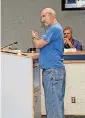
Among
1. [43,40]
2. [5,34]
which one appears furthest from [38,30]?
[43,40]

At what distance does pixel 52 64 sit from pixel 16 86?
0.65 meters

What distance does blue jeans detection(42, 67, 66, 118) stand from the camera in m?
3.42

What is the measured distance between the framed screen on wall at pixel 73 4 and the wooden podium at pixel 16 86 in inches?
113

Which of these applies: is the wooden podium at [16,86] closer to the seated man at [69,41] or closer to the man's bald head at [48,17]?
the man's bald head at [48,17]

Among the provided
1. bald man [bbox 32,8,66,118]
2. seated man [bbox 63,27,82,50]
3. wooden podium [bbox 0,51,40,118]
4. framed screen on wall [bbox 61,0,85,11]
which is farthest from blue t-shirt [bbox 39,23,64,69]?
framed screen on wall [bbox 61,0,85,11]

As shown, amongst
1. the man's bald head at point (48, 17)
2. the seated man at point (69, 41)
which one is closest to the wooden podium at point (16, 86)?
the man's bald head at point (48, 17)

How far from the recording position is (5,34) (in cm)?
632

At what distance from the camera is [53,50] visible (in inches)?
136

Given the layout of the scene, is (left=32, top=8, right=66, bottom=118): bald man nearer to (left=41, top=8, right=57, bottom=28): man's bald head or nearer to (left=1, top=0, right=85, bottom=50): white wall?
(left=41, top=8, right=57, bottom=28): man's bald head

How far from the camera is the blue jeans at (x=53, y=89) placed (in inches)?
135

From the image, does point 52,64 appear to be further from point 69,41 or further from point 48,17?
point 69,41

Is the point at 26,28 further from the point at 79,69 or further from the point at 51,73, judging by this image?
the point at 51,73

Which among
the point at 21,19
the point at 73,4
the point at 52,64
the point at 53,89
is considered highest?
the point at 73,4

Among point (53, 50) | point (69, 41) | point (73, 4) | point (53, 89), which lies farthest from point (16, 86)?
point (73, 4)
